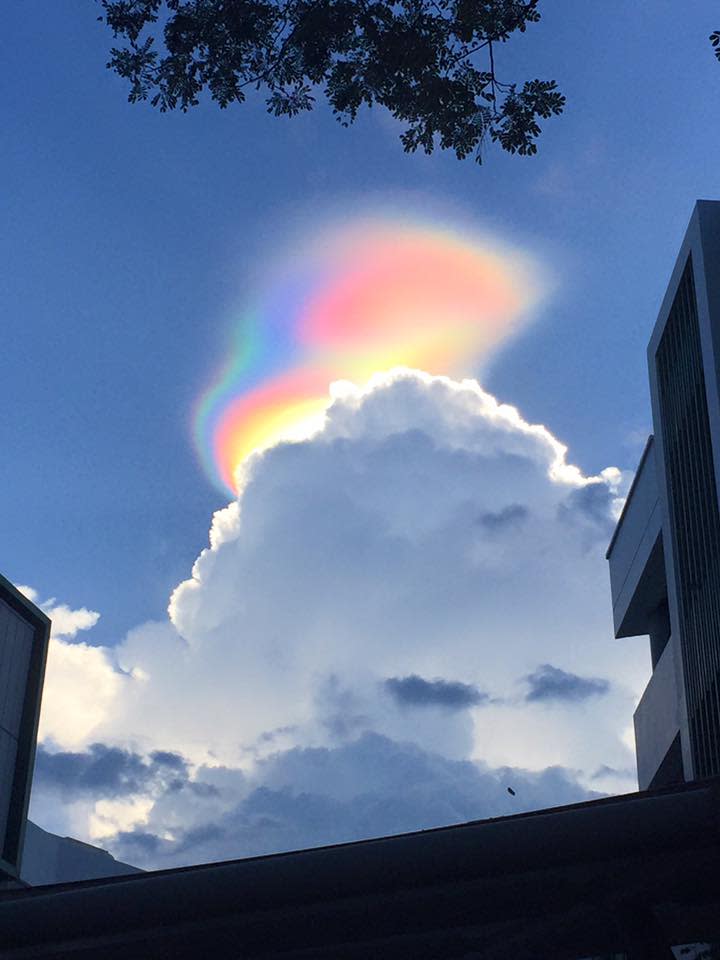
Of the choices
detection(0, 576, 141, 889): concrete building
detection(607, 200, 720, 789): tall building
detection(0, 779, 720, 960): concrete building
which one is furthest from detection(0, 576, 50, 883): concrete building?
detection(0, 779, 720, 960): concrete building

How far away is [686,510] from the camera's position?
34.6 meters

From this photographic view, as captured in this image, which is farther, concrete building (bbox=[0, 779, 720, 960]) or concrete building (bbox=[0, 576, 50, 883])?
concrete building (bbox=[0, 576, 50, 883])

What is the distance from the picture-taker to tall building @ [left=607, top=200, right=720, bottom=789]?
3108 cm

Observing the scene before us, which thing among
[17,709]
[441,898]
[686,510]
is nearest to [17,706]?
[17,709]

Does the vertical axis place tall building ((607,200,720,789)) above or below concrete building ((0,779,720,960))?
above

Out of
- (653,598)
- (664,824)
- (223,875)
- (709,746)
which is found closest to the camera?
(664,824)

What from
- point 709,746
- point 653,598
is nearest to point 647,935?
A: point 709,746

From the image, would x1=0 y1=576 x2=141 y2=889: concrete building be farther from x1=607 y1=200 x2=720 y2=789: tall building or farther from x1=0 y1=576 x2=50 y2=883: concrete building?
x1=607 y1=200 x2=720 y2=789: tall building

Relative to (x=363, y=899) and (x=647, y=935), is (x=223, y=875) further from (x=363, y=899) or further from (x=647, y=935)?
(x=647, y=935)

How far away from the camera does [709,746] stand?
31.7 meters

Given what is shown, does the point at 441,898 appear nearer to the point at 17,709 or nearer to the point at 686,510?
the point at 17,709

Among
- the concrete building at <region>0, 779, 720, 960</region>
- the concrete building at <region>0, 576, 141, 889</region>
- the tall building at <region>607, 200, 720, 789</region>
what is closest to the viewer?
the concrete building at <region>0, 779, 720, 960</region>

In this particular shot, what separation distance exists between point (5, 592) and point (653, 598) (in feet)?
85.2

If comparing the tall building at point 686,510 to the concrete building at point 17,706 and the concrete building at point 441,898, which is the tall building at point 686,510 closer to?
the concrete building at point 17,706
